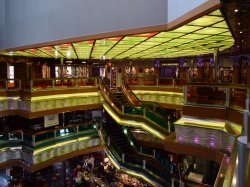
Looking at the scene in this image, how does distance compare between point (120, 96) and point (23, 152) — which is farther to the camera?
point (120, 96)

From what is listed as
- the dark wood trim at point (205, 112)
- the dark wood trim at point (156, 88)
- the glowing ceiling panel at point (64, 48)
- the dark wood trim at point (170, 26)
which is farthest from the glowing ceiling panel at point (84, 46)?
the dark wood trim at point (156, 88)

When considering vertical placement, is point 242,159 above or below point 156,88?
above

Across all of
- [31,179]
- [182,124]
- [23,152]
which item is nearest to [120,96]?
[23,152]

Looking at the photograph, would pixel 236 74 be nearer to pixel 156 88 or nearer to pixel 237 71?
pixel 237 71

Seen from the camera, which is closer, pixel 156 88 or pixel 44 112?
pixel 44 112

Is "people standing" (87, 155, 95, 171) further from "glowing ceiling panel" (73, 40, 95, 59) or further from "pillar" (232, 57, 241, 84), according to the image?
"pillar" (232, 57, 241, 84)

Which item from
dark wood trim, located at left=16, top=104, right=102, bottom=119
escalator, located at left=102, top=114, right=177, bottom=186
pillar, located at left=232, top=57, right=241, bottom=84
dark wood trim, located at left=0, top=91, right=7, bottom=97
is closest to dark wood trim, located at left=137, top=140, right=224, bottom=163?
escalator, located at left=102, top=114, right=177, bottom=186

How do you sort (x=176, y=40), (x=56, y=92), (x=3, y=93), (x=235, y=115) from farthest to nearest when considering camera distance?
(x=56, y=92), (x=3, y=93), (x=176, y=40), (x=235, y=115)

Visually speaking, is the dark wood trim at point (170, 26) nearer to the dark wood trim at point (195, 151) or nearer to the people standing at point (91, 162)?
the dark wood trim at point (195, 151)

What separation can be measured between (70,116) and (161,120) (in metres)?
8.64

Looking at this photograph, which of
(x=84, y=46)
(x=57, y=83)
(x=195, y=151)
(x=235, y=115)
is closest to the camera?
(x=235, y=115)

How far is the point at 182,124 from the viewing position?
8008 millimetres

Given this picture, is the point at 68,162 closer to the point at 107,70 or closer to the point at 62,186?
the point at 62,186

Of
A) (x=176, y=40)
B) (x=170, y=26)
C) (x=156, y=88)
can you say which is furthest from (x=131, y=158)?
(x=170, y=26)
